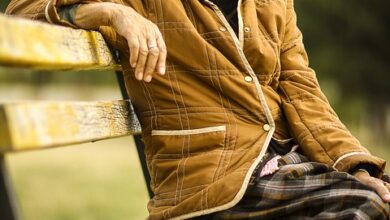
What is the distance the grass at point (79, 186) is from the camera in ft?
21.7

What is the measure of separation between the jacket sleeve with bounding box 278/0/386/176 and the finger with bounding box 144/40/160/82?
65 cm

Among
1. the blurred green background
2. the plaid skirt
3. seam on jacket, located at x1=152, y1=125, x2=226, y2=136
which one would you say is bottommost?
the blurred green background

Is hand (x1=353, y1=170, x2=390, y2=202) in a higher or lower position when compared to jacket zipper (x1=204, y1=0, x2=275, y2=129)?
lower

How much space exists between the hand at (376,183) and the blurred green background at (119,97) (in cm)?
327

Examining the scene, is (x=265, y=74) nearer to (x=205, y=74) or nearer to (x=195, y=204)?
(x=205, y=74)

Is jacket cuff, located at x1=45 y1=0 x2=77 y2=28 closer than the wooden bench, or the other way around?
the wooden bench

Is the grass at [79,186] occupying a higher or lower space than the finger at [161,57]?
lower

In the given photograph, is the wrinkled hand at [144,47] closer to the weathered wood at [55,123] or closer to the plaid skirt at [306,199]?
the weathered wood at [55,123]

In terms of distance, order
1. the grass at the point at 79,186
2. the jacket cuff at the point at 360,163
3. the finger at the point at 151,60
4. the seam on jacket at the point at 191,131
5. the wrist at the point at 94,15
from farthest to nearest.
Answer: the grass at the point at 79,186
the jacket cuff at the point at 360,163
the seam on jacket at the point at 191,131
the wrist at the point at 94,15
the finger at the point at 151,60

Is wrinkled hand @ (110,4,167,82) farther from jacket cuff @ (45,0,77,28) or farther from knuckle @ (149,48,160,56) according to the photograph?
jacket cuff @ (45,0,77,28)

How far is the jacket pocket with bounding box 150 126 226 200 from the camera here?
8.52 feet

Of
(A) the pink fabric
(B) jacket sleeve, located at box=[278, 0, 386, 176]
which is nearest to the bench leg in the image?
(A) the pink fabric

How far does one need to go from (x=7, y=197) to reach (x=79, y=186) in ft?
21.6

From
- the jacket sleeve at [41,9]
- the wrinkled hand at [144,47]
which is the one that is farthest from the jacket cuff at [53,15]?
the wrinkled hand at [144,47]
